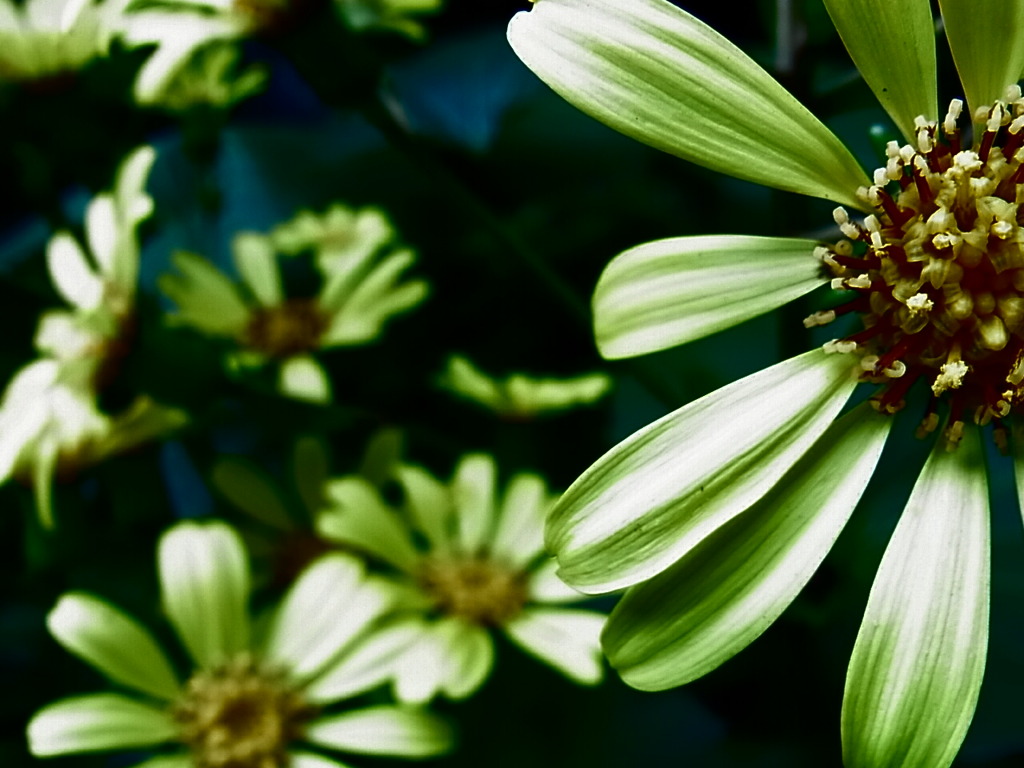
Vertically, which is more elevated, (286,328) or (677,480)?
(286,328)

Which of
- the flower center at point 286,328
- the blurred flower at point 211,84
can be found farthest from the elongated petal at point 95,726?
the blurred flower at point 211,84

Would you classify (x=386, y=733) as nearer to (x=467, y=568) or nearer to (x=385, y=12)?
(x=467, y=568)

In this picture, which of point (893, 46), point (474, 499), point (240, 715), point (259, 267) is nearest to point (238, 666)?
point (240, 715)

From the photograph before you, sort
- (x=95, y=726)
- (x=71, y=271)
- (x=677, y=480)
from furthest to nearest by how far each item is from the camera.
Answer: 1. (x=71, y=271)
2. (x=95, y=726)
3. (x=677, y=480)

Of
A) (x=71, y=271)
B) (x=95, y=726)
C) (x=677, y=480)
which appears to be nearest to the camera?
(x=677, y=480)

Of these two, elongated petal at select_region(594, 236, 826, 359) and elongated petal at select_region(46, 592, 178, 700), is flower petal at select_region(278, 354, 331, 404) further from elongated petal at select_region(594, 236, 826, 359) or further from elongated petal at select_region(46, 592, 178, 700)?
elongated petal at select_region(594, 236, 826, 359)

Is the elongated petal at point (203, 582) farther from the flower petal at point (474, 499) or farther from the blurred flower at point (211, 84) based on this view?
the blurred flower at point (211, 84)

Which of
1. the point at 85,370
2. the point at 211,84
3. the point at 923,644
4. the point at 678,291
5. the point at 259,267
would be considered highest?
the point at 211,84

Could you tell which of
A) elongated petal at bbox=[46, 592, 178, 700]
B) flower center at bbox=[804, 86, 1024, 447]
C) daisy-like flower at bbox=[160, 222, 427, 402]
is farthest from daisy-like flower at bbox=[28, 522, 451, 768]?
flower center at bbox=[804, 86, 1024, 447]
